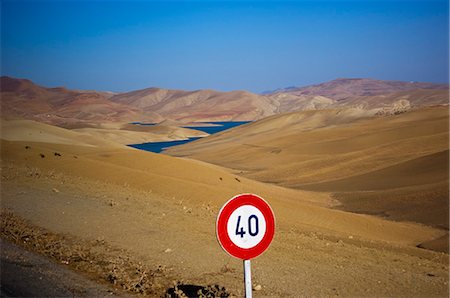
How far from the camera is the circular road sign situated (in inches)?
152

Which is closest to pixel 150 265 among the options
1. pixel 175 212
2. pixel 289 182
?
pixel 175 212

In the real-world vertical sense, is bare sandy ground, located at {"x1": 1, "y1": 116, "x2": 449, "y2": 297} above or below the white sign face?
below

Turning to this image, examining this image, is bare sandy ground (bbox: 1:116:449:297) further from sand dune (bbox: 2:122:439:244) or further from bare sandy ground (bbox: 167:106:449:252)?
bare sandy ground (bbox: 167:106:449:252)

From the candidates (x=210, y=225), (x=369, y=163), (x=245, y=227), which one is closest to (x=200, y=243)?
(x=210, y=225)

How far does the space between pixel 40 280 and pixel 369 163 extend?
118 feet

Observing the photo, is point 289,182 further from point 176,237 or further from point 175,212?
point 176,237

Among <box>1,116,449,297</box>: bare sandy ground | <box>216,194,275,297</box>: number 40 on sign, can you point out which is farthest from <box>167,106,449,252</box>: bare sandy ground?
<box>216,194,275,297</box>: number 40 on sign

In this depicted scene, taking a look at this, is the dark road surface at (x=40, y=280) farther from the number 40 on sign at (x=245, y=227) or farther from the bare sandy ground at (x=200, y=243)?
the number 40 on sign at (x=245, y=227)

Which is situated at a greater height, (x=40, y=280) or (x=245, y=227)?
(x=245, y=227)

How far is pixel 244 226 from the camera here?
3896mm

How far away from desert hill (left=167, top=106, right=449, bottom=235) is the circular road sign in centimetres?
1705

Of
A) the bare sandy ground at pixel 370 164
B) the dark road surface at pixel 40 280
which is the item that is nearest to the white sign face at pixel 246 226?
the dark road surface at pixel 40 280

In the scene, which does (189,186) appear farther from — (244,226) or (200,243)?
(244,226)

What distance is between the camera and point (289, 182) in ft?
118
